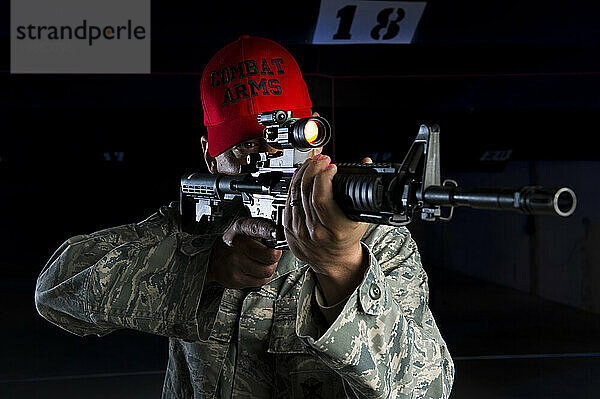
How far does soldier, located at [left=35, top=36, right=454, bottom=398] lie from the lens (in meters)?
0.89

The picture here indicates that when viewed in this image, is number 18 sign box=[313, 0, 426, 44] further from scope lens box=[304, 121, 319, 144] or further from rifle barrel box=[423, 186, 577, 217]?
rifle barrel box=[423, 186, 577, 217]

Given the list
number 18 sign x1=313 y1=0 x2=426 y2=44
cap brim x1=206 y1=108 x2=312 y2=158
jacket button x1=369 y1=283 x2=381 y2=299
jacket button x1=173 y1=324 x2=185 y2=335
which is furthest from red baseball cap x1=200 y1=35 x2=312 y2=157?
number 18 sign x1=313 y1=0 x2=426 y2=44

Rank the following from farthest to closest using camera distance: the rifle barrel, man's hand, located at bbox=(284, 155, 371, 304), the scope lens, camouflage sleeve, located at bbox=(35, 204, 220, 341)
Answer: camouflage sleeve, located at bbox=(35, 204, 220, 341) → the scope lens → man's hand, located at bbox=(284, 155, 371, 304) → the rifle barrel

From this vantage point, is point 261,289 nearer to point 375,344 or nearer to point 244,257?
point 244,257

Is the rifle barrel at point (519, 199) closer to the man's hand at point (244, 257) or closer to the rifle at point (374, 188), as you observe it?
the rifle at point (374, 188)

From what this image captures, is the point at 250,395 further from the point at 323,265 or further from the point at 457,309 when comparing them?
the point at 457,309

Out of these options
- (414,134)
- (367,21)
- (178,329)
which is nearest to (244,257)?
(178,329)

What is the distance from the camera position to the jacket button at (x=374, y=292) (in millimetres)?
901

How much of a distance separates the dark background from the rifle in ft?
8.33

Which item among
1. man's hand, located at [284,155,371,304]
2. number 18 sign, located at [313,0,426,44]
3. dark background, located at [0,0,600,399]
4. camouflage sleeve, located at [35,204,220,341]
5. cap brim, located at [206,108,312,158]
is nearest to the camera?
man's hand, located at [284,155,371,304]

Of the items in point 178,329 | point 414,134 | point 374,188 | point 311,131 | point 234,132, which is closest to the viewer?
point 374,188

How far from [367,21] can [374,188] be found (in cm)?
320

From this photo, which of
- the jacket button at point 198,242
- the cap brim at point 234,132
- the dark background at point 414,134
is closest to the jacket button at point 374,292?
the jacket button at point 198,242

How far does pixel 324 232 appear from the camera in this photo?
2.82ft
